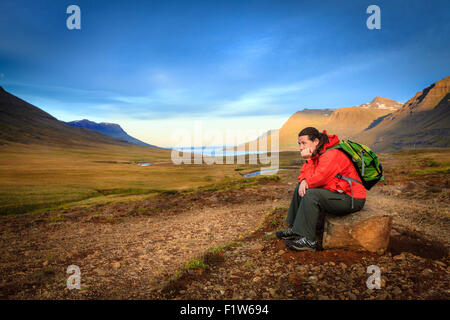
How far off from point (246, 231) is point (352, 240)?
5300 millimetres

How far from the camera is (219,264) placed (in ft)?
21.5

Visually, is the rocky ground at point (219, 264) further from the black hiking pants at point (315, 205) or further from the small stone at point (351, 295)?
the black hiking pants at point (315, 205)

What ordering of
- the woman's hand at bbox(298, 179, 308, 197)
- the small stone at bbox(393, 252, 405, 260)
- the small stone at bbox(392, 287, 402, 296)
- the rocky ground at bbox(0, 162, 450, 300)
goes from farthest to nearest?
1. the woman's hand at bbox(298, 179, 308, 197)
2. the small stone at bbox(393, 252, 405, 260)
3. the rocky ground at bbox(0, 162, 450, 300)
4. the small stone at bbox(392, 287, 402, 296)

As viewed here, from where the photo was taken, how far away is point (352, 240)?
604cm

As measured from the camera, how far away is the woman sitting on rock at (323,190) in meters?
5.97

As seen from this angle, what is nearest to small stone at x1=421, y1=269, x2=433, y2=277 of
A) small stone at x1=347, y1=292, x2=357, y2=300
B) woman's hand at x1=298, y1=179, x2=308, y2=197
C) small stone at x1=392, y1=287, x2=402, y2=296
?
small stone at x1=392, y1=287, x2=402, y2=296

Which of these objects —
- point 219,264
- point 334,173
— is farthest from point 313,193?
point 219,264

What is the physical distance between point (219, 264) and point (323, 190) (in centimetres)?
352

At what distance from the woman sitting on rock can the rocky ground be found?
0.66m

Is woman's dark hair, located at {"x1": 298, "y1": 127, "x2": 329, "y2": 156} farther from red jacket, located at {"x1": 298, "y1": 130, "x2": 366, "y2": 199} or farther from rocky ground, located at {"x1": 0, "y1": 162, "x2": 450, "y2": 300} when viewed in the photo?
rocky ground, located at {"x1": 0, "y1": 162, "x2": 450, "y2": 300}

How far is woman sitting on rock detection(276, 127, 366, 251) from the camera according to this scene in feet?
19.6
